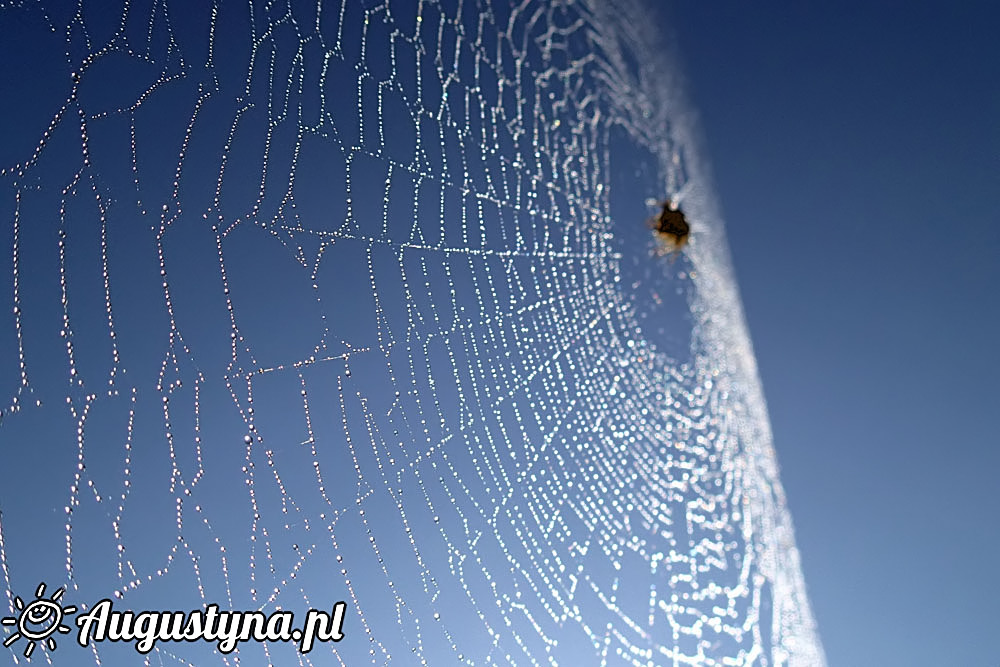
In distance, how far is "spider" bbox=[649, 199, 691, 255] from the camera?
9.67 ft

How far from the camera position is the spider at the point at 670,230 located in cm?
295

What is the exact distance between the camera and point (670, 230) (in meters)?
2.95

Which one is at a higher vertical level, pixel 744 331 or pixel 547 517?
pixel 744 331

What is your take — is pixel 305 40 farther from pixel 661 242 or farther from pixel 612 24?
pixel 612 24

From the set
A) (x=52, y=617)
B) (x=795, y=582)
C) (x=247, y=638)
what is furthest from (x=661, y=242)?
(x=52, y=617)

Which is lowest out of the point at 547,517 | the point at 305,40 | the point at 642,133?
the point at 547,517

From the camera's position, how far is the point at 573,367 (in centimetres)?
233

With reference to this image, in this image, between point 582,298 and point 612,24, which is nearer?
point 582,298

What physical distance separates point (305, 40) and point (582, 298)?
135cm

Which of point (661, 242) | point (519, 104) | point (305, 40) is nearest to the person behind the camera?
point (305, 40)

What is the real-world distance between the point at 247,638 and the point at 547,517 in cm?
86

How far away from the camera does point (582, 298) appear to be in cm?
258

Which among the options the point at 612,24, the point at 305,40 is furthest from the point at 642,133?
the point at 305,40

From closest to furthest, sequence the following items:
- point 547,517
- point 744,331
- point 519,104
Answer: point 547,517
point 519,104
point 744,331
